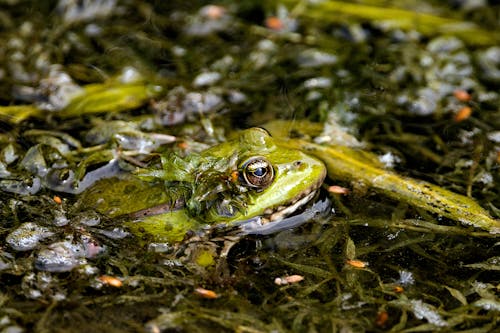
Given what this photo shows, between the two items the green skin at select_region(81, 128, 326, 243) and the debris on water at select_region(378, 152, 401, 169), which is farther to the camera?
the debris on water at select_region(378, 152, 401, 169)

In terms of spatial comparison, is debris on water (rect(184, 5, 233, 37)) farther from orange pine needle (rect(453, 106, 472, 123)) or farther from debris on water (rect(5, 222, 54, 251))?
debris on water (rect(5, 222, 54, 251))

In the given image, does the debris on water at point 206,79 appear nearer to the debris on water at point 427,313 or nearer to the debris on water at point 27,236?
the debris on water at point 27,236

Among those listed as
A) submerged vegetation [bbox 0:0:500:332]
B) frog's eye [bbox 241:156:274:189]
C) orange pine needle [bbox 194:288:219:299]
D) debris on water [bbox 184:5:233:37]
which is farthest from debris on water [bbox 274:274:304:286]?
debris on water [bbox 184:5:233:37]

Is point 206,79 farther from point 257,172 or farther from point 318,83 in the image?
point 257,172

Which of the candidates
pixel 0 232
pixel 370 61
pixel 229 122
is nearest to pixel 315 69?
pixel 370 61

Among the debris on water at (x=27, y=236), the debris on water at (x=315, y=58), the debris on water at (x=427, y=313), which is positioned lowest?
the debris on water at (x=27, y=236)

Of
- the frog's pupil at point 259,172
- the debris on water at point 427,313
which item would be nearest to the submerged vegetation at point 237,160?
the debris on water at point 427,313

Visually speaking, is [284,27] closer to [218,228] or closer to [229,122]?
[229,122]
